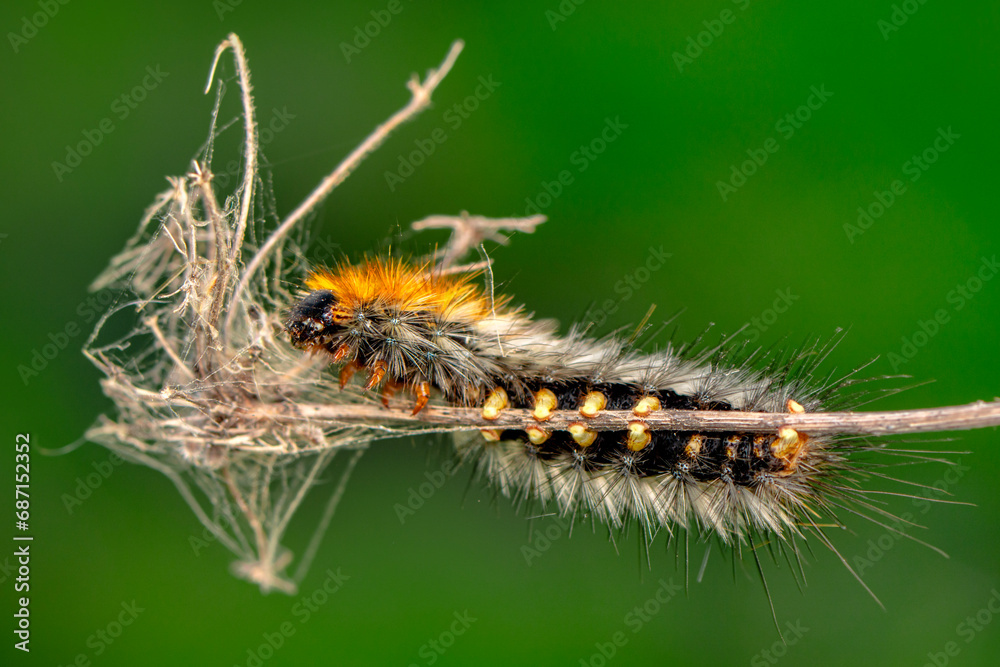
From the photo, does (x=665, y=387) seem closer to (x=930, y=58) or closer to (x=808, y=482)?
(x=808, y=482)

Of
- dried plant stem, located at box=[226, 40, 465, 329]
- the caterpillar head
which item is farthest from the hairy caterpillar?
dried plant stem, located at box=[226, 40, 465, 329]

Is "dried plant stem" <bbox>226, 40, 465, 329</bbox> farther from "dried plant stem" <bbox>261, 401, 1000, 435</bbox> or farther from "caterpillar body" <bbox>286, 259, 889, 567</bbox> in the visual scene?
"dried plant stem" <bbox>261, 401, 1000, 435</bbox>

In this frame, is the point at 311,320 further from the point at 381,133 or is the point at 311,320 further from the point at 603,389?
the point at 603,389

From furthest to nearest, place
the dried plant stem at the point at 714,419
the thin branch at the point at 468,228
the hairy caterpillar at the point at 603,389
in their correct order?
the thin branch at the point at 468,228 < the hairy caterpillar at the point at 603,389 < the dried plant stem at the point at 714,419

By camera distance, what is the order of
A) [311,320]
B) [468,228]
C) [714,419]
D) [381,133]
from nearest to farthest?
[381,133], [714,419], [311,320], [468,228]

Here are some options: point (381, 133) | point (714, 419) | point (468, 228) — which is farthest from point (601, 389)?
point (381, 133)

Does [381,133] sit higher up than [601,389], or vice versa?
[381,133]

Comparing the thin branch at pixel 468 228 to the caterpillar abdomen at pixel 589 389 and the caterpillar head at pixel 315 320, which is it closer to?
the caterpillar abdomen at pixel 589 389

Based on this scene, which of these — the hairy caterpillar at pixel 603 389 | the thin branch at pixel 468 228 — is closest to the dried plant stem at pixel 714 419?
the hairy caterpillar at pixel 603 389
